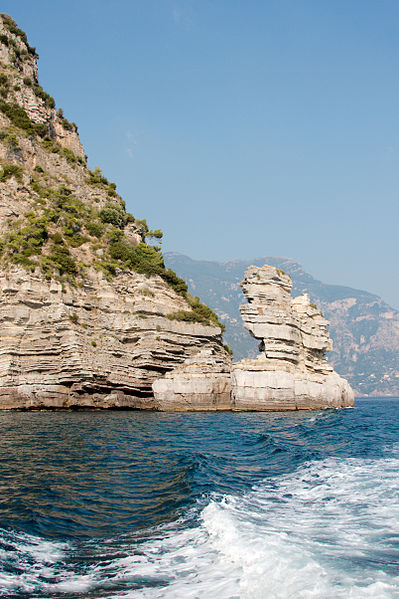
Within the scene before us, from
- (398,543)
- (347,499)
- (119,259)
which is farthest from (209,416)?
(398,543)

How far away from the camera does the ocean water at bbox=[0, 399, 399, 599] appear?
8.77m

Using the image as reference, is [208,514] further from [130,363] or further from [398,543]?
[130,363]

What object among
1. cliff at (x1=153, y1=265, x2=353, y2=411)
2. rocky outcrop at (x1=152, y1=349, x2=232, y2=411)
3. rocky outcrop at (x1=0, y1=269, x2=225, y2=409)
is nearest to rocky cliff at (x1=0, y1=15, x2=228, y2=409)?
rocky outcrop at (x1=0, y1=269, x2=225, y2=409)

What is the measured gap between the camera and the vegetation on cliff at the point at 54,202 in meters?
47.4

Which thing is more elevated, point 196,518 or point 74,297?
point 74,297

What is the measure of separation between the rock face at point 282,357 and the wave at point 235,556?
28716 millimetres

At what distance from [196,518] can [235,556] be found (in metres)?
2.79

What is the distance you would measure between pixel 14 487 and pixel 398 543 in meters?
10.6

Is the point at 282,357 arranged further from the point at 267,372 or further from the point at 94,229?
the point at 94,229

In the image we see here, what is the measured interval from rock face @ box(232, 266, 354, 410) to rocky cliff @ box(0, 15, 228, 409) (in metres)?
5.73

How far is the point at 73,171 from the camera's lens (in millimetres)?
65125

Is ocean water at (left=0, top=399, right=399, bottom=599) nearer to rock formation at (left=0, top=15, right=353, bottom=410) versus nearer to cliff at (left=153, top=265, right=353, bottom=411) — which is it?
rock formation at (left=0, top=15, right=353, bottom=410)

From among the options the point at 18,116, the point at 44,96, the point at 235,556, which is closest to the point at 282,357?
the point at 235,556

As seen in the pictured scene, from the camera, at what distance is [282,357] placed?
4500 centimetres
